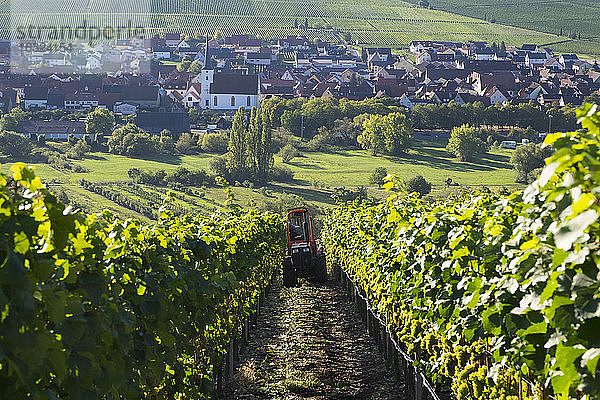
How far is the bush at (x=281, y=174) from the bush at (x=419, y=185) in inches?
386

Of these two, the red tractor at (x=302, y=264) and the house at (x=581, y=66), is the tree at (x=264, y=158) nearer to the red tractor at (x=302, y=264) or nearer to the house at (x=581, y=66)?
the red tractor at (x=302, y=264)

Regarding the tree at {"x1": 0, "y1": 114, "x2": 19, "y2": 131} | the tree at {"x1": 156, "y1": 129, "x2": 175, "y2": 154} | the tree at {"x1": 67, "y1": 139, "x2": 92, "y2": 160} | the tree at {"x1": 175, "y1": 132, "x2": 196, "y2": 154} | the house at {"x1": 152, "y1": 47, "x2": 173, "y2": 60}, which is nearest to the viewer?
the tree at {"x1": 67, "y1": 139, "x2": 92, "y2": 160}

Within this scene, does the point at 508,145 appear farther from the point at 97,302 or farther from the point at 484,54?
the point at 484,54

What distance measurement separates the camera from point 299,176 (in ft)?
209

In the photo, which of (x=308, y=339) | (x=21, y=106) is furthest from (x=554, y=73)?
(x=308, y=339)

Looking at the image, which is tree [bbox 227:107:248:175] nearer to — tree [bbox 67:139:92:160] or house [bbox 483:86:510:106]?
tree [bbox 67:139:92:160]

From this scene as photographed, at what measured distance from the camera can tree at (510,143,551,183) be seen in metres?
60.2

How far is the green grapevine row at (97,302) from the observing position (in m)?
2.99

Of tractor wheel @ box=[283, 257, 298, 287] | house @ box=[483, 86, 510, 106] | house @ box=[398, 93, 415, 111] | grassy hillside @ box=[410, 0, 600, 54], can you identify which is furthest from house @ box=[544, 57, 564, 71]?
tractor wheel @ box=[283, 257, 298, 287]

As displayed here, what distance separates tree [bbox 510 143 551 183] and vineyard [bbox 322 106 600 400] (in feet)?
165

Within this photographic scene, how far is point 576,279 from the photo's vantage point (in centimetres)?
299

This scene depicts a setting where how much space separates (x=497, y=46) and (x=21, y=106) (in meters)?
94.0

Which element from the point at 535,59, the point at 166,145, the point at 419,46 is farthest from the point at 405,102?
the point at 535,59

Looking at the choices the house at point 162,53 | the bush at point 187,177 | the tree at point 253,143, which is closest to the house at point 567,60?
the house at point 162,53
